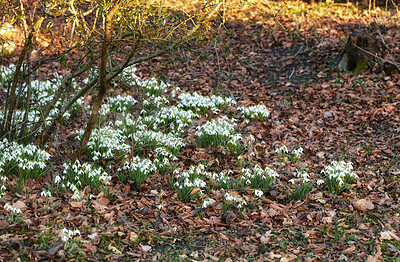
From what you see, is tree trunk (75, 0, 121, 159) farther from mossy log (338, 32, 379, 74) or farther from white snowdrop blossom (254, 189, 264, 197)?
mossy log (338, 32, 379, 74)

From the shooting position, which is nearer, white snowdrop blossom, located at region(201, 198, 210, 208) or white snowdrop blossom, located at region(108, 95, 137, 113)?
white snowdrop blossom, located at region(201, 198, 210, 208)

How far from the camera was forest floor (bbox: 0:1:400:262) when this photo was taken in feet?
11.7

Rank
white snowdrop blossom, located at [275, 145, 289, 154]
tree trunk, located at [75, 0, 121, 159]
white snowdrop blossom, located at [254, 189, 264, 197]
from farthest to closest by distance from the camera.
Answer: white snowdrop blossom, located at [275, 145, 289, 154] < white snowdrop blossom, located at [254, 189, 264, 197] < tree trunk, located at [75, 0, 121, 159]

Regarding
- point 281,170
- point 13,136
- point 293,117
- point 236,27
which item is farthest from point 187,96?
point 236,27

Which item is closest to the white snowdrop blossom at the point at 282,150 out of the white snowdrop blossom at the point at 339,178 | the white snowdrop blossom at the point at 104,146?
the white snowdrop blossom at the point at 339,178

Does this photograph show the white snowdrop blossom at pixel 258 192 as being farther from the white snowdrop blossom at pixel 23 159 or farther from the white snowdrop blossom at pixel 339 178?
the white snowdrop blossom at pixel 23 159

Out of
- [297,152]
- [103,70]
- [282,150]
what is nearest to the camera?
[103,70]

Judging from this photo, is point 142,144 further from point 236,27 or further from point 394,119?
point 236,27

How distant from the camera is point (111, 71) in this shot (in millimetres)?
4547

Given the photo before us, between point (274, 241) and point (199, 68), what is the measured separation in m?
5.49

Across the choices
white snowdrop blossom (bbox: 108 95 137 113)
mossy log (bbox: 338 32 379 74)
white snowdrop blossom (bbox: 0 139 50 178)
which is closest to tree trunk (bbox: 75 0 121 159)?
white snowdrop blossom (bbox: 0 139 50 178)

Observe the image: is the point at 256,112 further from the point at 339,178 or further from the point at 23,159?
the point at 23,159

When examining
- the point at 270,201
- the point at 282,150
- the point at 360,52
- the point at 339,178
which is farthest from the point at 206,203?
the point at 360,52

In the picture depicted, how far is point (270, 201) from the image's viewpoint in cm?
444
